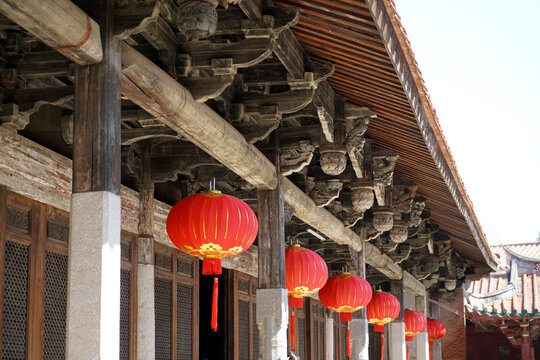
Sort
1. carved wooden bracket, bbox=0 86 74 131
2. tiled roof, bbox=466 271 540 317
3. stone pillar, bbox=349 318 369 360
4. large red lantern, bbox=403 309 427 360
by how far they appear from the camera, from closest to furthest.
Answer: carved wooden bracket, bbox=0 86 74 131 < stone pillar, bbox=349 318 369 360 < large red lantern, bbox=403 309 427 360 < tiled roof, bbox=466 271 540 317

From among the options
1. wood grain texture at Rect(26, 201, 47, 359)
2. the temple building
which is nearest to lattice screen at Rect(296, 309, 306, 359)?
the temple building

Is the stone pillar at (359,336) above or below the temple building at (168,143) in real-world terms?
below

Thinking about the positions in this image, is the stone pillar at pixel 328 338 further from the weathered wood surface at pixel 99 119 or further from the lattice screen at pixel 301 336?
the weathered wood surface at pixel 99 119

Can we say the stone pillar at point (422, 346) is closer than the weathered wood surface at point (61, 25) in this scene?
No

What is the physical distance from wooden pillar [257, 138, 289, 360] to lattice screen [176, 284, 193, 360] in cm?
197

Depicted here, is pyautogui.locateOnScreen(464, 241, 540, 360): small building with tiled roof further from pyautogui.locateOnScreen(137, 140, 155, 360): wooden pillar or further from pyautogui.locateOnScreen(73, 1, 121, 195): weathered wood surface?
pyautogui.locateOnScreen(73, 1, 121, 195): weathered wood surface

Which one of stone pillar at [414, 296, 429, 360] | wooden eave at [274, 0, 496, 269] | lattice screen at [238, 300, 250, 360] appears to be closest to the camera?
wooden eave at [274, 0, 496, 269]

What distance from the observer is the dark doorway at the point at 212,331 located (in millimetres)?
10211

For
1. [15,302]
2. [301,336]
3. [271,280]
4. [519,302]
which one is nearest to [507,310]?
[519,302]

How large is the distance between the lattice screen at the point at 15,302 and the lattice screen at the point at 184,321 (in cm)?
280

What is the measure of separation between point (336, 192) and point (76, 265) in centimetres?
506

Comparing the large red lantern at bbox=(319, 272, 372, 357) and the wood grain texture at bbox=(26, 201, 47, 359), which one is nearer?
the wood grain texture at bbox=(26, 201, 47, 359)

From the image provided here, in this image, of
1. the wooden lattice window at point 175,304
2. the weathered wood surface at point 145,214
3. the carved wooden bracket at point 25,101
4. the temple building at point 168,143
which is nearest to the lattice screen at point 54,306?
the temple building at point 168,143

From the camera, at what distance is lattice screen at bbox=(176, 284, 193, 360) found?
8.55 meters
